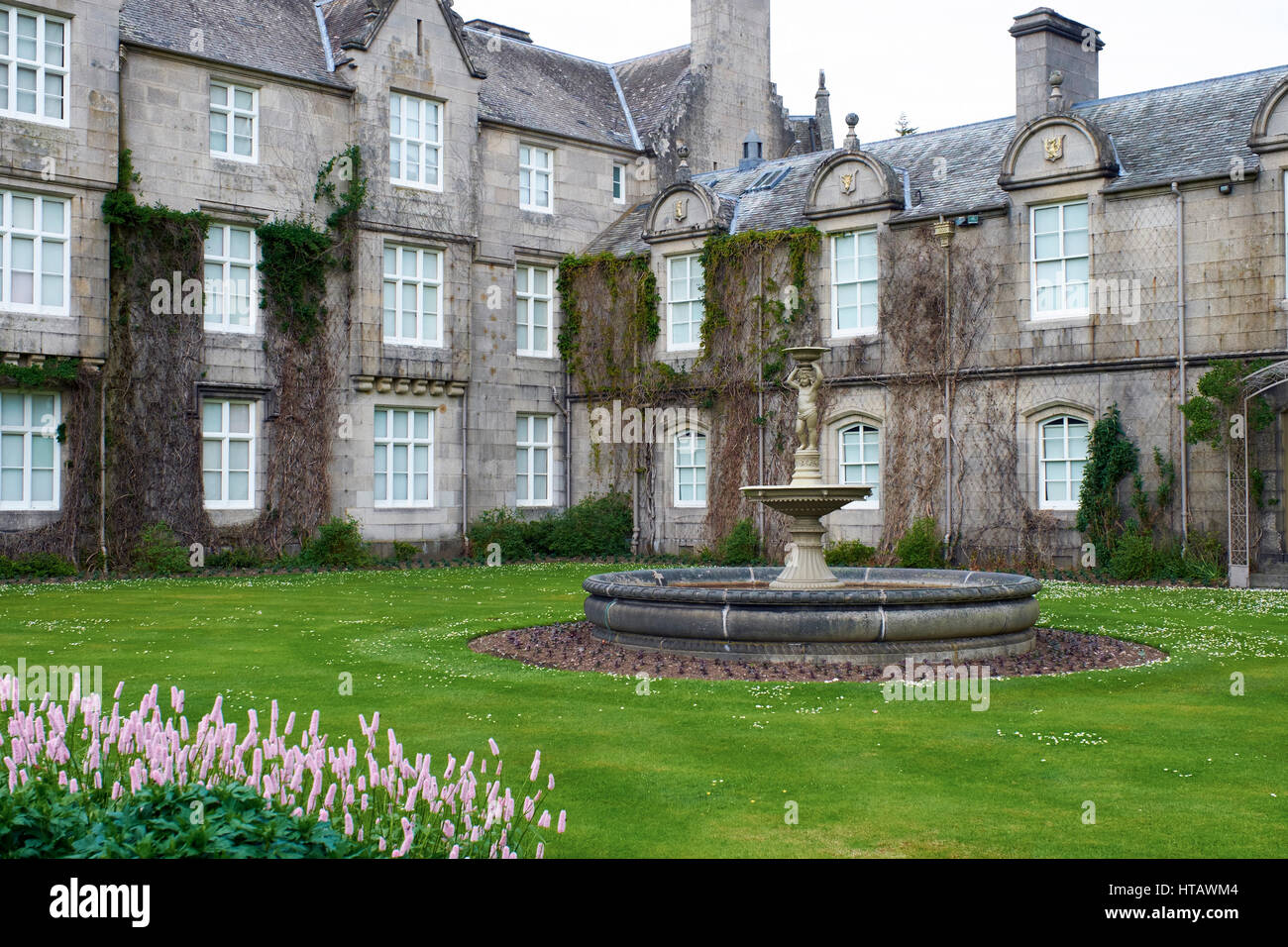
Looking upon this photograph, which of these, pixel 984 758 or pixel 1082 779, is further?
pixel 984 758

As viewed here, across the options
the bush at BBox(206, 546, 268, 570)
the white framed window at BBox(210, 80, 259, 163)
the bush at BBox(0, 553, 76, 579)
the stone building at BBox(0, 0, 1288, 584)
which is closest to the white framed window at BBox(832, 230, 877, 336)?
the stone building at BBox(0, 0, 1288, 584)

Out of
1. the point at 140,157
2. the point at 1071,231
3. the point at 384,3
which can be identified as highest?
the point at 384,3

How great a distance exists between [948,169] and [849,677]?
17.1 m

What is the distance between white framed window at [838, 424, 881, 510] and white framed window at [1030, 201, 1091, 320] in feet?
13.2

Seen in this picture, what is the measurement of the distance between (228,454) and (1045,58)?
662 inches

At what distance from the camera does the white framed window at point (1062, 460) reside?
23328 millimetres

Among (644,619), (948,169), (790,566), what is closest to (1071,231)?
(948,169)

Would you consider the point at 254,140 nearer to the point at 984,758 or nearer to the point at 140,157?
the point at 140,157

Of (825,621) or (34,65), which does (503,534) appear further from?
(825,621)

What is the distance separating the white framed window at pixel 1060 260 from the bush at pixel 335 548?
13.3 meters

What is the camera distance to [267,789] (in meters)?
5.11

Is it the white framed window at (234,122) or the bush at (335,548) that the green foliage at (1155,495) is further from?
the white framed window at (234,122)

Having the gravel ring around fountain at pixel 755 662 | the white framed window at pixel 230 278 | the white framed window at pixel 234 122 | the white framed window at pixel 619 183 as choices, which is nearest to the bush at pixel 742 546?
the white framed window at pixel 619 183
